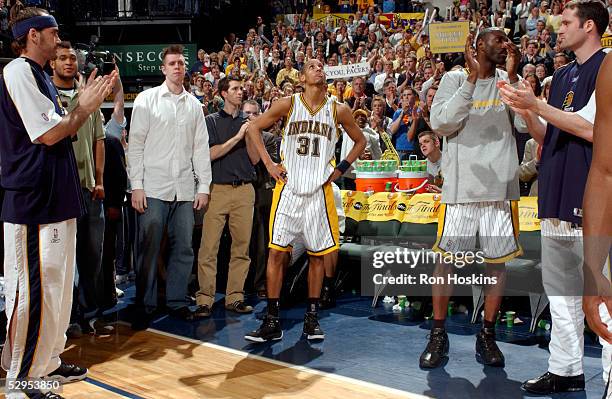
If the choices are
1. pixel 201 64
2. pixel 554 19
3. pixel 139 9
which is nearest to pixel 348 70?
pixel 554 19

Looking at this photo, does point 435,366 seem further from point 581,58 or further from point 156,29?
point 156,29

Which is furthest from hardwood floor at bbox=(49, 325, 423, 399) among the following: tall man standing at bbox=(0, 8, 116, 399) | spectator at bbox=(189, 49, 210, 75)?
spectator at bbox=(189, 49, 210, 75)

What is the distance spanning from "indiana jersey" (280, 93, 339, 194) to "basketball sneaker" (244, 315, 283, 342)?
3.35 ft

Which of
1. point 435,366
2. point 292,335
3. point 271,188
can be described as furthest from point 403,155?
point 435,366

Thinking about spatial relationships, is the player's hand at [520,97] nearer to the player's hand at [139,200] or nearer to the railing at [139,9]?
the player's hand at [139,200]

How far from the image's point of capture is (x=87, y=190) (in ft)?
17.9

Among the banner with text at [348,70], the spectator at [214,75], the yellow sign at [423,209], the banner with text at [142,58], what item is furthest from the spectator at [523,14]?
the yellow sign at [423,209]

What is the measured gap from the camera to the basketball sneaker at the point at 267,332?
532 centimetres

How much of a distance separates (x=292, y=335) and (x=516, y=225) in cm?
199

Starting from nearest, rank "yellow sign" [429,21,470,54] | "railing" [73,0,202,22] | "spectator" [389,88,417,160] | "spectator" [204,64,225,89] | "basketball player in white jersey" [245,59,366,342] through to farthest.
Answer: "basketball player in white jersey" [245,59,366,342]
"spectator" [389,88,417,160]
"yellow sign" [429,21,470,54]
"spectator" [204,64,225,89]
"railing" [73,0,202,22]

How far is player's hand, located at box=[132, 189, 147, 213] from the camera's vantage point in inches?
229

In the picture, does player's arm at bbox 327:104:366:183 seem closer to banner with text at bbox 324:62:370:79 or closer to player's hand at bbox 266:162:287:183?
player's hand at bbox 266:162:287:183

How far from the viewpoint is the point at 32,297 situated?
12.4ft

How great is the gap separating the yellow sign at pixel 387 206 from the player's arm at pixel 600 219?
14.4 feet
